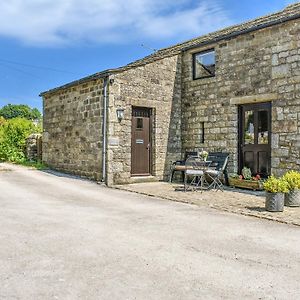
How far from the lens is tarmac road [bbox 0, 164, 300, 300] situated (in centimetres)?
331

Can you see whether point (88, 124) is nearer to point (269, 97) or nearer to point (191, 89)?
point (191, 89)

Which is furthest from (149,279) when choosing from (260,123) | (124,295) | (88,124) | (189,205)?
(88,124)

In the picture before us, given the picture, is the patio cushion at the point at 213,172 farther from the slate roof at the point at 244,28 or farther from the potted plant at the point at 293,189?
the slate roof at the point at 244,28

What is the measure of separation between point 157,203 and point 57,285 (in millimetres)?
4856

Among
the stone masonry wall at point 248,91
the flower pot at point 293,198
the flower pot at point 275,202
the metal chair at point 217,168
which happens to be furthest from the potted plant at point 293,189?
the metal chair at point 217,168

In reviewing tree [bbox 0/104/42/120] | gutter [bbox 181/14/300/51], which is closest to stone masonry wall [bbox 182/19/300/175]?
gutter [bbox 181/14/300/51]

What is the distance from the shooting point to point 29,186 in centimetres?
1017

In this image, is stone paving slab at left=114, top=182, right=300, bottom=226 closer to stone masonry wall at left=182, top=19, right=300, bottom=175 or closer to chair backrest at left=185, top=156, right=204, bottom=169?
chair backrest at left=185, top=156, right=204, bottom=169

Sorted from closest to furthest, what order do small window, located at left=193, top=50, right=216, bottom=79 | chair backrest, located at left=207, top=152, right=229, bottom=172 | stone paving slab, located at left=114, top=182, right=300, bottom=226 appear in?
stone paving slab, located at left=114, top=182, right=300, bottom=226 < chair backrest, located at left=207, top=152, right=229, bottom=172 < small window, located at left=193, top=50, right=216, bottom=79

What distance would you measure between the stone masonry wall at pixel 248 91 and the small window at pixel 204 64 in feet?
0.63

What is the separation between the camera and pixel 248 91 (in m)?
10.9

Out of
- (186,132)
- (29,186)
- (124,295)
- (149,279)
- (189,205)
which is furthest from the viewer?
(186,132)

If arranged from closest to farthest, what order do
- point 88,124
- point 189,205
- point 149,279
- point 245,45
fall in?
1. point 149,279
2. point 189,205
3. point 245,45
4. point 88,124

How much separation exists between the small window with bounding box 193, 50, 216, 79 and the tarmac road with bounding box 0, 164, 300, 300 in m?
6.02
